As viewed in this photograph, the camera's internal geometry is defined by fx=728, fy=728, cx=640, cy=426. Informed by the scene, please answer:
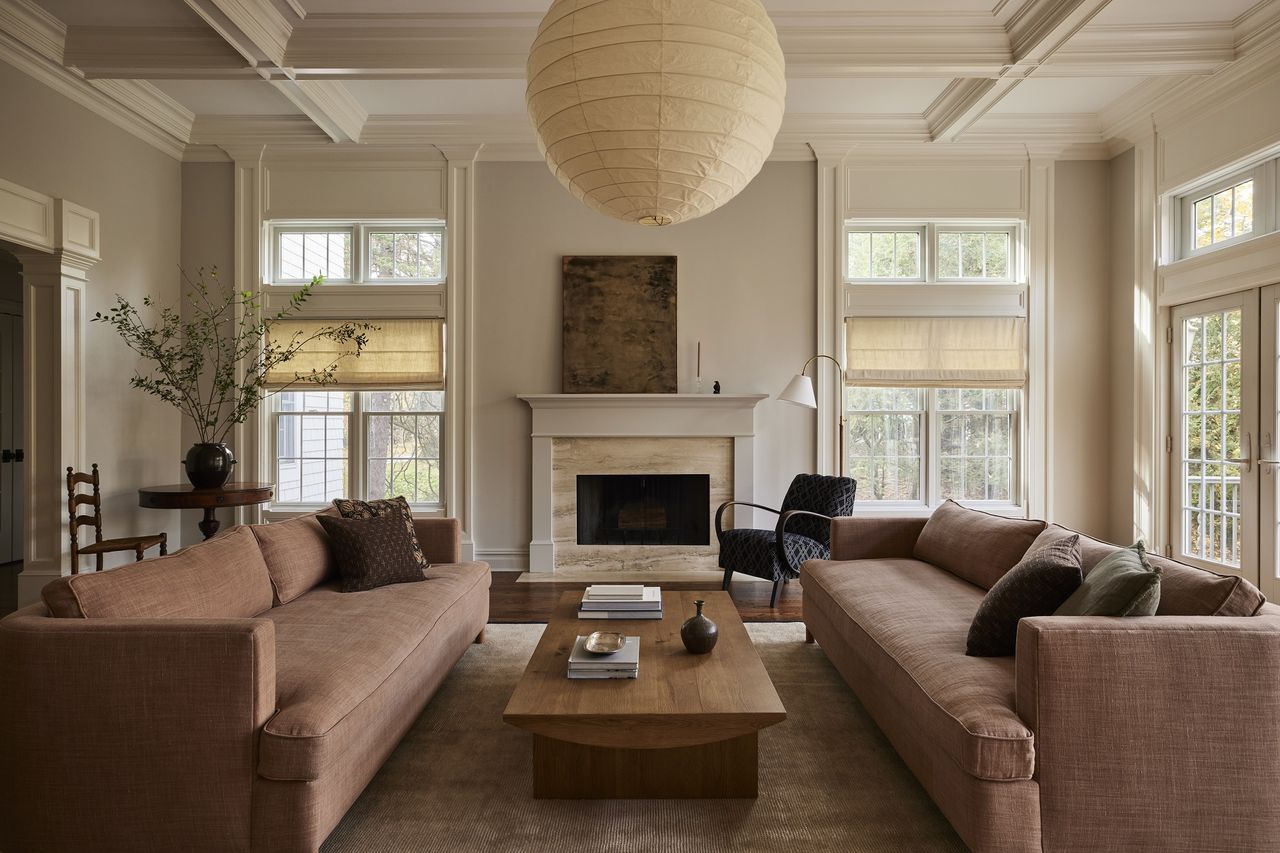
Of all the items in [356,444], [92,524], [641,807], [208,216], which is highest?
[208,216]

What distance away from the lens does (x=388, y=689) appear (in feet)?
7.23

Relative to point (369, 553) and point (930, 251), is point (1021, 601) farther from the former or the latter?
point (930, 251)

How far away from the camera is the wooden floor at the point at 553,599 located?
4262 mm

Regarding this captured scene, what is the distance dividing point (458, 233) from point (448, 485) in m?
1.90

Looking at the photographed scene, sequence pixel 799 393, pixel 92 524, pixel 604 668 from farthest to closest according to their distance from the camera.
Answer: pixel 799 393, pixel 92 524, pixel 604 668

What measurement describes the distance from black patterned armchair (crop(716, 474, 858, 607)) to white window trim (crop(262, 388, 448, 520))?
230cm

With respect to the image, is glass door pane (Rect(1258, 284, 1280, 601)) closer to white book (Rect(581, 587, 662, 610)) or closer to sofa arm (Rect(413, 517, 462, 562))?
white book (Rect(581, 587, 662, 610))

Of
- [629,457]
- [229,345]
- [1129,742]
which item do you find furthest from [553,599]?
[1129,742]

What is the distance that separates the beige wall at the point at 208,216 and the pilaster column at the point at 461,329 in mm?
1655

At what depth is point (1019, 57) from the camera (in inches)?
160

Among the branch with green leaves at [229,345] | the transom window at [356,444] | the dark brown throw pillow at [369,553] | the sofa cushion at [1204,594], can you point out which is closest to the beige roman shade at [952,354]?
the transom window at [356,444]

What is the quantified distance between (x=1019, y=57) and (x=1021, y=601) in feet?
11.0

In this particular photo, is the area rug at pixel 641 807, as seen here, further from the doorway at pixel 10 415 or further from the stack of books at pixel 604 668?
the doorway at pixel 10 415

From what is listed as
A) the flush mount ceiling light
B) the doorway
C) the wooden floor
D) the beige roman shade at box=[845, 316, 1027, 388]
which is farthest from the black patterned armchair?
the doorway
